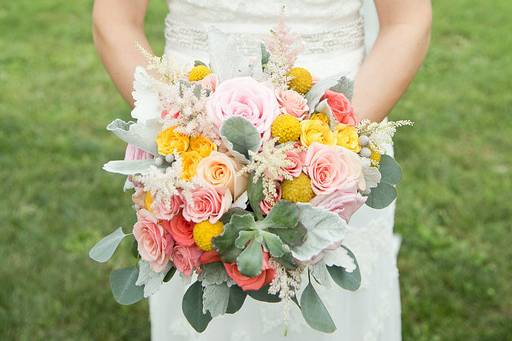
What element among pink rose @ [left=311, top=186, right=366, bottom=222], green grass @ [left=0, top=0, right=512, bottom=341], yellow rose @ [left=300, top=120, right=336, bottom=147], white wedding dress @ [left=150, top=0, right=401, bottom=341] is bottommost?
green grass @ [left=0, top=0, right=512, bottom=341]

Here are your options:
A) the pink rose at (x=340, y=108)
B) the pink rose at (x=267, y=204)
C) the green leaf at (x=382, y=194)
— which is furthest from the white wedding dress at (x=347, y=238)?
the pink rose at (x=267, y=204)

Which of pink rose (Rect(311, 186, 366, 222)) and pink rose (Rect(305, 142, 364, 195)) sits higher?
pink rose (Rect(305, 142, 364, 195))

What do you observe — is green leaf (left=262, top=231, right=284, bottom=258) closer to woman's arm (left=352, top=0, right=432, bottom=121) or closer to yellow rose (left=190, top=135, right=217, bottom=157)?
yellow rose (left=190, top=135, right=217, bottom=157)

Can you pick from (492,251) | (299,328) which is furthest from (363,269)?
(492,251)

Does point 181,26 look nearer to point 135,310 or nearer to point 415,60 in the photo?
point 415,60

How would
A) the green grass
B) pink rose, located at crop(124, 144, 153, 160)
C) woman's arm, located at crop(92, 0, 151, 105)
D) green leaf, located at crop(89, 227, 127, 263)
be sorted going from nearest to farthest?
pink rose, located at crop(124, 144, 153, 160), green leaf, located at crop(89, 227, 127, 263), woman's arm, located at crop(92, 0, 151, 105), the green grass

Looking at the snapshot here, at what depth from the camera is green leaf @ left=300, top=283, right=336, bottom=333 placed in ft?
5.82

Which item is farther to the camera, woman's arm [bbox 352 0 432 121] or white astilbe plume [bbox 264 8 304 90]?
woman's arm [bbox 352 0 432 121]

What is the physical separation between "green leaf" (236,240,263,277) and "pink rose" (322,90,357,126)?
36 cm

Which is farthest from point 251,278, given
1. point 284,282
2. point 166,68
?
point 166,68

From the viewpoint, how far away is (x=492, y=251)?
14.8 feet

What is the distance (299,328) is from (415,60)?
857 mm

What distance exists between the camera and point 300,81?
1811 mm

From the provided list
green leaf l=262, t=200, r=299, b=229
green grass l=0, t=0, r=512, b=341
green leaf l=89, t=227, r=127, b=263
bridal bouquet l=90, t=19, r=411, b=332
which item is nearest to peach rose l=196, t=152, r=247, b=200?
bridal bouquet l=90, t=19, r=411, b=332
